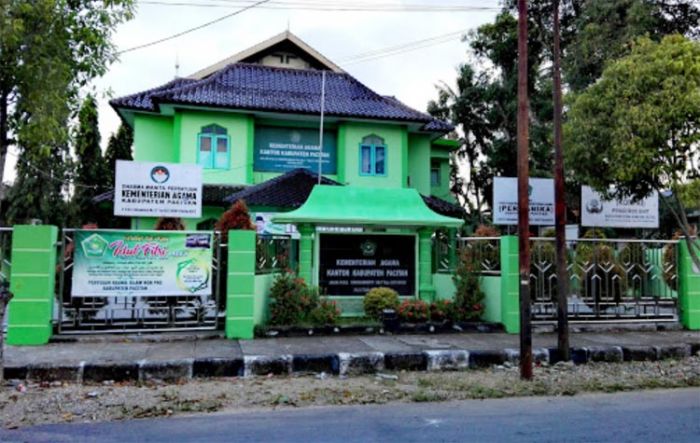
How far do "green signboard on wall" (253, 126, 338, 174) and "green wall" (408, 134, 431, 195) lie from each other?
146 inches

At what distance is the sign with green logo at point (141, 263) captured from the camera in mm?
9617

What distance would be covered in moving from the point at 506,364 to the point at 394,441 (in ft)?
14.2

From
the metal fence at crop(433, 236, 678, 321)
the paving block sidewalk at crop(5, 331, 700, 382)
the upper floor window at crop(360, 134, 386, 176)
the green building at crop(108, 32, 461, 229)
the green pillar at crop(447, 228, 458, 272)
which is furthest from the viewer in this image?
the upper floor window at crop(360, 134, 386, 176)

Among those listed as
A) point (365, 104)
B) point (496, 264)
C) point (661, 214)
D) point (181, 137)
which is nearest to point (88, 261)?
point (496, 264)

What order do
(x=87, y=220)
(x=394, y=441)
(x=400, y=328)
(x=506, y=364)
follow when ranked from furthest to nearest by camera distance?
(x=87, y=220), (x=400, y=328), (x=506, y=364), (x=394, y=441)

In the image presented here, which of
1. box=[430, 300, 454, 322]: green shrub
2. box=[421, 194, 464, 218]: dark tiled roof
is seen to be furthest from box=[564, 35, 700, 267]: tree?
box=[421, 194, 464, 218]: dark tiled roof

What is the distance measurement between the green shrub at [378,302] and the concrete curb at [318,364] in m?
2.63

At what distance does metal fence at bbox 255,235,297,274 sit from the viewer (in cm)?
1079

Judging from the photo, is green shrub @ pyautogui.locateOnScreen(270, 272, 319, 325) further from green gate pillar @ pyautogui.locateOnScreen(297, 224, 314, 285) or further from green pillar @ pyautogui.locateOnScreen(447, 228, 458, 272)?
green pillar @ pyautogui.locateOnScreen(447, 228, 458, 272)

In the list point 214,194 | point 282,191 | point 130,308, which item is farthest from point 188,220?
point 130,308

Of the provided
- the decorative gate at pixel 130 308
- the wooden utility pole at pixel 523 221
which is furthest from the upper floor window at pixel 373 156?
the wooden utility pole at pixel 523 221

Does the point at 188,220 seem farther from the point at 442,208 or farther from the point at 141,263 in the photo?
the point at 141,263

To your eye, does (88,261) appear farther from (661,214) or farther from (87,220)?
(87,220)

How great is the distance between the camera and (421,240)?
1303 cm
